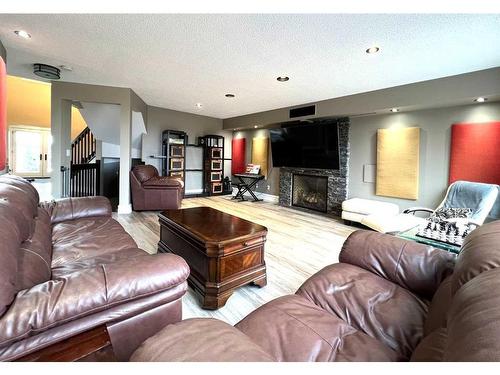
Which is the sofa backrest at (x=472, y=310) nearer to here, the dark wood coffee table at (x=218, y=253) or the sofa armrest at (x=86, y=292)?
the sofa armrest at (x=86, y=292)

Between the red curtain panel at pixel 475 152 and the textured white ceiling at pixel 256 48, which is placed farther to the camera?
the red curtain panel at pixel 475 152

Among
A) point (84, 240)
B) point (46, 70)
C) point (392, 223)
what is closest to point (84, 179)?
point (46, 70)

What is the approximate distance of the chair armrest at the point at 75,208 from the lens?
229 centimetres

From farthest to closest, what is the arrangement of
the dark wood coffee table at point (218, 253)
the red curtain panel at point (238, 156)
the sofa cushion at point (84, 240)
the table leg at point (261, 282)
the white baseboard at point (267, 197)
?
1. the red curtain panel at point (238, 156)
2. the white baseboard at point (267, 197)
3. the table leg at point (261, 282)
4. the dark wood coffee table at point (218, 253)
5. the sofa cushion at point (84, 240)

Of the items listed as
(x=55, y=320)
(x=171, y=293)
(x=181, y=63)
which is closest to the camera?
(x=55, y=320)

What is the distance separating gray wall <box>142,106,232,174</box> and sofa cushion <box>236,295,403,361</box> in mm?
6163

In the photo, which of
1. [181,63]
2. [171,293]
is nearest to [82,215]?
[171,293]

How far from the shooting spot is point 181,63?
3.24m

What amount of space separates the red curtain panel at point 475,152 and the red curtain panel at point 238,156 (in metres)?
5.04

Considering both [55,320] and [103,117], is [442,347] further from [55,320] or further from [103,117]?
[103,117]

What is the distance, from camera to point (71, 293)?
2.91ft

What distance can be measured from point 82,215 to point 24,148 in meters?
7.52

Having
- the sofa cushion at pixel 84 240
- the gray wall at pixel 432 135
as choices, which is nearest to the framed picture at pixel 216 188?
the gray wall at pixel 432 135

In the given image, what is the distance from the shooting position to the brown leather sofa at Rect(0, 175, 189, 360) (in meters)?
0.78
